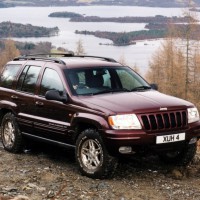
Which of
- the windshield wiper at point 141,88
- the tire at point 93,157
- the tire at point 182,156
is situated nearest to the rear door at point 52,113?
the tire at point 93,157

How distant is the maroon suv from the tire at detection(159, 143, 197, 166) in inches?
0.7

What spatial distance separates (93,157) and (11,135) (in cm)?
265

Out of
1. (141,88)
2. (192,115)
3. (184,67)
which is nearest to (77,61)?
(141,88)

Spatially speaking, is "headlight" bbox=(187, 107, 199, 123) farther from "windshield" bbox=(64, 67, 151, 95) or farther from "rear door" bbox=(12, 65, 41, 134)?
"rear door" bbox=(12, 65, 41, 134)

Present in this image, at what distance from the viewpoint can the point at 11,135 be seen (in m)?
8.53

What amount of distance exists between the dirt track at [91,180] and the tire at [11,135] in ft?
0.86

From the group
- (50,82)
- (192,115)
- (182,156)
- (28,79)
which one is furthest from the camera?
(28,79)

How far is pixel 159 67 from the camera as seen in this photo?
253 feet

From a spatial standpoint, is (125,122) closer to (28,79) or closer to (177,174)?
(177,174)

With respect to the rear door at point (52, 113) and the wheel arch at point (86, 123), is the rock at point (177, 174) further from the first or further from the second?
the rear door at point (52, 113)

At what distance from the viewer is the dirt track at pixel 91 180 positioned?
573cm

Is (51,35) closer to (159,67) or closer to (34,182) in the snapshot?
(159,67)

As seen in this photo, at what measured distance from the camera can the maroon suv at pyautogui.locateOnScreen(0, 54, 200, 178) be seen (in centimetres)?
615

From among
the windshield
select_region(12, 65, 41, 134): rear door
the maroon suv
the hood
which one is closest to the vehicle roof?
the maroon suv
